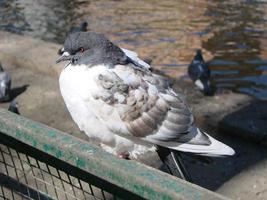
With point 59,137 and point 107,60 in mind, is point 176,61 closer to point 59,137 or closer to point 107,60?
point 107,60

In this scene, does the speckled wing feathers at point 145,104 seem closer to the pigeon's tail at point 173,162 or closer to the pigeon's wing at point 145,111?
the pigeon's wing at point 145,111

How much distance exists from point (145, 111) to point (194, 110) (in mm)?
1843

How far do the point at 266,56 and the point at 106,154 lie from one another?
6473mm

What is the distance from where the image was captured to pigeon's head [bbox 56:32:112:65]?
319cm

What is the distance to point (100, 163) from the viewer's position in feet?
5.95

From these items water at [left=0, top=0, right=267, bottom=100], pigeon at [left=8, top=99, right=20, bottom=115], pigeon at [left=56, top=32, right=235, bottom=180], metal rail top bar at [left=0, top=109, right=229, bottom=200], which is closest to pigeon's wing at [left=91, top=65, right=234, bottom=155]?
pigeon at [left=56, top=32, right=235, bottom=180]

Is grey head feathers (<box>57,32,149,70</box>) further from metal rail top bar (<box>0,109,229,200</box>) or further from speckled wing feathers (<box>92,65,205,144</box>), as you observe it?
metal rail top bar (<box>0,109,229,200</box>)

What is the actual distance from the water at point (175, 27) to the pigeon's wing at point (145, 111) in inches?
145

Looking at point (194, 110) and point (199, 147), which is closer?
point (199, 147)

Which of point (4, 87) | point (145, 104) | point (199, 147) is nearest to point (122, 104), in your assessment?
point (145, 104)

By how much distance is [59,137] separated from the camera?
198 cm

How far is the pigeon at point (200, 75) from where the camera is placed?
18.0 ft

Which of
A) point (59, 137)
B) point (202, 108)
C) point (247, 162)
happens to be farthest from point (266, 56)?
point (59, 137)

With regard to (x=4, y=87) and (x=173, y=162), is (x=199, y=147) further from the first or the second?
(x=4, y=87)
